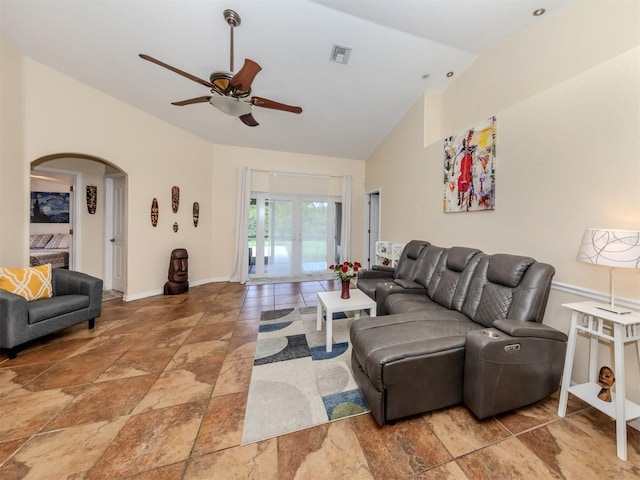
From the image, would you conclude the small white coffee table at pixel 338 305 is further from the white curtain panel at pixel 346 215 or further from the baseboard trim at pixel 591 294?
the white curtain panel at pixel 346 215

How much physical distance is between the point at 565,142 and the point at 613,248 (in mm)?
1092

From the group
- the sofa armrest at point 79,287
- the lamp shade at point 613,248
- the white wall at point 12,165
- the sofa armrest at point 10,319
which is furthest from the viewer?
the sofa armrest at point 79,287

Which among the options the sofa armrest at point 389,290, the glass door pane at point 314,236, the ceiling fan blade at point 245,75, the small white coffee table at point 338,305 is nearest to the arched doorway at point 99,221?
the ceiling fan blade at point 245,75

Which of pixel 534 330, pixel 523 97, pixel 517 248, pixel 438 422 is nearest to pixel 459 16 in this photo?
pixel 523 97

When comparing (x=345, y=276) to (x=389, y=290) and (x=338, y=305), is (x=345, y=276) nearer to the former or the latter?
(x=338, y=305)

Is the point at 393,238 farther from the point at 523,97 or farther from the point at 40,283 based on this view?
the point at 40,283

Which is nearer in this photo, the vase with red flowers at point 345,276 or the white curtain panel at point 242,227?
the vase with red flowers at point 345,276

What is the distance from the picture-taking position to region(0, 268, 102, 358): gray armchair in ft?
7.09

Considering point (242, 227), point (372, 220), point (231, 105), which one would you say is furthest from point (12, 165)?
point (372, 220)

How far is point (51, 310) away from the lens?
7.97 feet

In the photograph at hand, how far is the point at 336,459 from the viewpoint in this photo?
53.5 inches

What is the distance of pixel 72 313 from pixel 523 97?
5347 mm

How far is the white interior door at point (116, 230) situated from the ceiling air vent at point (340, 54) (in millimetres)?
4021

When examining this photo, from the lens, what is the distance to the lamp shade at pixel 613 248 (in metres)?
1.41
